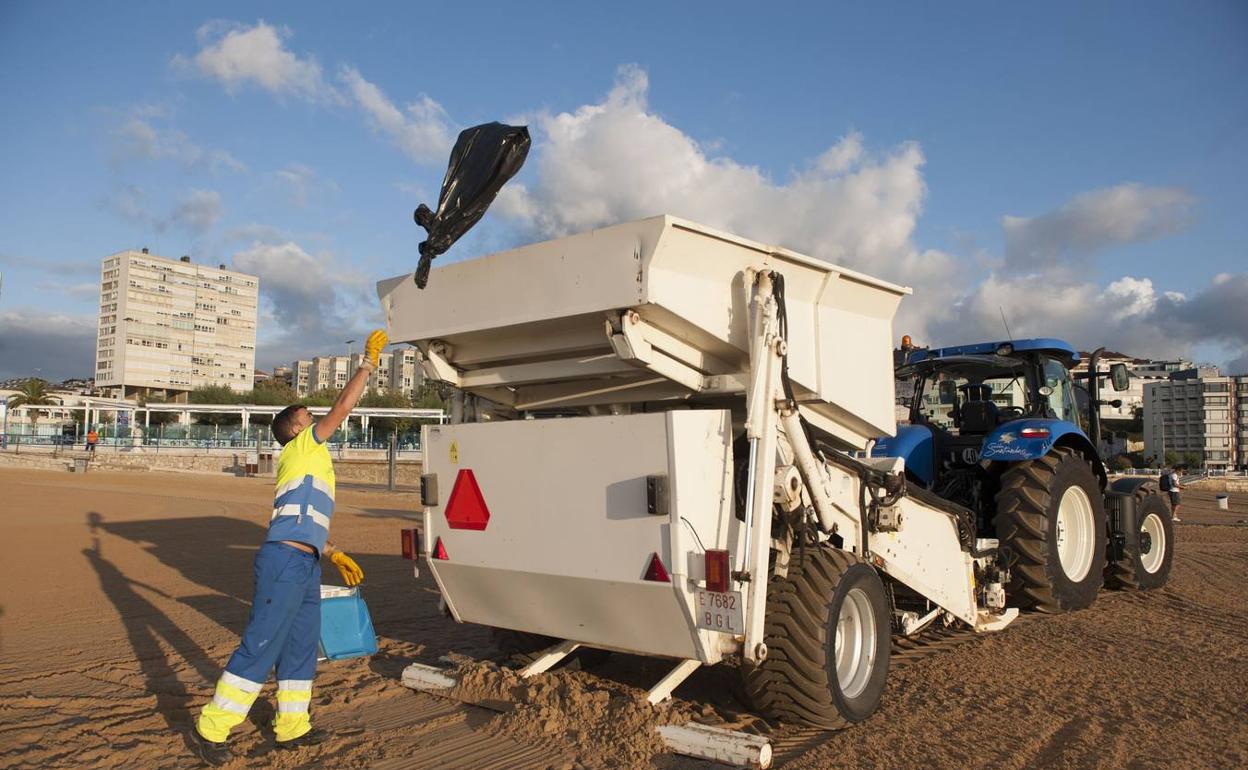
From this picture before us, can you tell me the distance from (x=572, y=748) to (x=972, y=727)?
83.9 inches

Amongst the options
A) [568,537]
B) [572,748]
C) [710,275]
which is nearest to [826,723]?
[572,748]

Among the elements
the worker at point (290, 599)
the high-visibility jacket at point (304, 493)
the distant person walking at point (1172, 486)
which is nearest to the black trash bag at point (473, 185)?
the worker at point (290, 599)

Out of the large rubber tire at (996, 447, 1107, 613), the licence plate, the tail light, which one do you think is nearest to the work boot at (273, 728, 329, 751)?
the tail light

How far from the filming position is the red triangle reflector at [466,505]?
15.8 feet

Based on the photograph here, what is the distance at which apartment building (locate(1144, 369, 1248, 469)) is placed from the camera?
107812mm

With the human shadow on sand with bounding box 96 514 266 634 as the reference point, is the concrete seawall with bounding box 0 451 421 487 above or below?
below

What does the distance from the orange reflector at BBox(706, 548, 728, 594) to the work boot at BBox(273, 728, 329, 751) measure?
2.21 metres

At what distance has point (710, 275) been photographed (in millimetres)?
4145

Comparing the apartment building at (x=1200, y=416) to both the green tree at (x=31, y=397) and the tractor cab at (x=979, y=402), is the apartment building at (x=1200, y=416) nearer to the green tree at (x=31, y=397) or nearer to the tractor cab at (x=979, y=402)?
the tractor cab at (x=979, y=402)

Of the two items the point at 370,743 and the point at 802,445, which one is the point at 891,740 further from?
the point at 370,743

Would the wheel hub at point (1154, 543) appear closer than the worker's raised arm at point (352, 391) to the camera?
No

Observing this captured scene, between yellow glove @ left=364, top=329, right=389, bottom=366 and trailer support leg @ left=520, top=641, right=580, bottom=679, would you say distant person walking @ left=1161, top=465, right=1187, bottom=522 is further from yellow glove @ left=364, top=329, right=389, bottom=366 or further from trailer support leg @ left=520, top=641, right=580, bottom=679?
yellow glove @ left=364, top=329, right=389, bottom=366

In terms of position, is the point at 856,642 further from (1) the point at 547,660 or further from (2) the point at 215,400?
(2) the point at 215,400

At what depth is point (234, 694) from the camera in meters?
4.11
